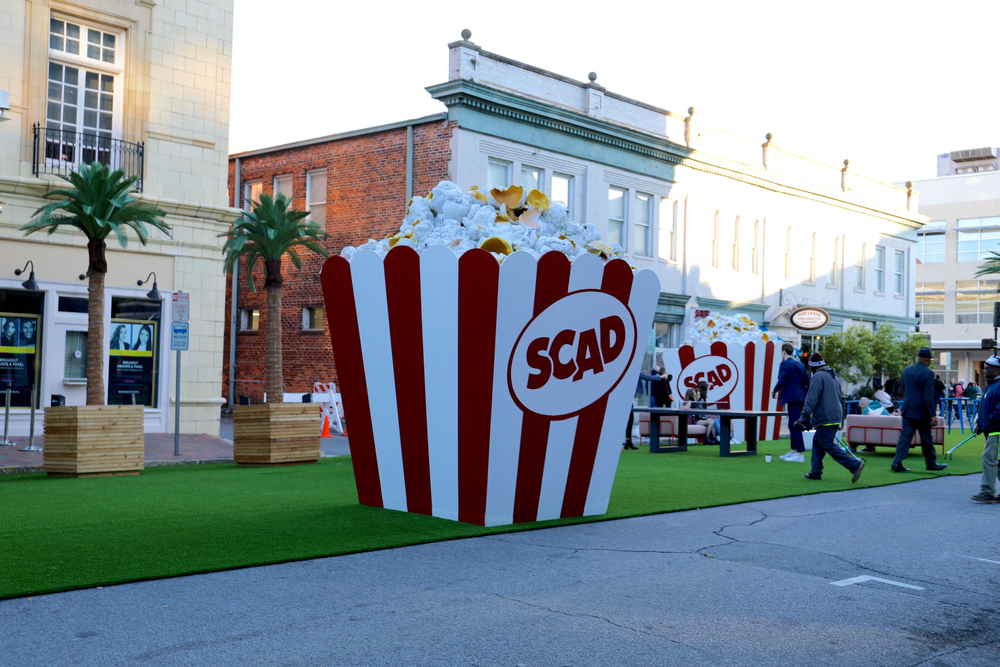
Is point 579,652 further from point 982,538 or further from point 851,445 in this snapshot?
point 851,445

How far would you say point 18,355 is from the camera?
17.2 m

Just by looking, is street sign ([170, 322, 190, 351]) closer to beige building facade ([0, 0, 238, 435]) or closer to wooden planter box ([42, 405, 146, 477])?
wooden planter box ([42, 405, 146, 477])

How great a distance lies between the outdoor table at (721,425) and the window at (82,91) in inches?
→ 447

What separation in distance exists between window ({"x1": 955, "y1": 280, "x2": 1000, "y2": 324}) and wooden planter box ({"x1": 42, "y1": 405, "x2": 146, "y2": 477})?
6082 cm

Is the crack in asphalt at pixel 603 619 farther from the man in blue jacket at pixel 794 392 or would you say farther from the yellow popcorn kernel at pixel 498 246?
the man in blue jacket at pixel 794 392

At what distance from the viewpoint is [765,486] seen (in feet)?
42.0

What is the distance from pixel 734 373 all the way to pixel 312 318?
12462 millimetres

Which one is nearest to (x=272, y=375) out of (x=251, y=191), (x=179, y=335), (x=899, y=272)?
(x=179, y=335)

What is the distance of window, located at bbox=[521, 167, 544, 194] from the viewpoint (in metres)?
25.4

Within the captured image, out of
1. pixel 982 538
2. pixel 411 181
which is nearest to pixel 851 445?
pixel 982 538

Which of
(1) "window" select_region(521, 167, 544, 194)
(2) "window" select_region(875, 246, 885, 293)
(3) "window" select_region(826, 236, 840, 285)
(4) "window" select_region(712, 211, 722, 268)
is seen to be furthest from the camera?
(2) "window" select_region(875, 246, 885, 293)

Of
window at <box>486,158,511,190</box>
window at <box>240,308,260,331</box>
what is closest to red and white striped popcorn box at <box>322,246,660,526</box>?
window at <box>486,158,511,190</box>

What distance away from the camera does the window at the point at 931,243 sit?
6469 cm

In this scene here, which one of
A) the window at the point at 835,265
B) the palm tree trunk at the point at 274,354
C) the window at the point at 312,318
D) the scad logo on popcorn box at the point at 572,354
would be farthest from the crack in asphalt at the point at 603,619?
the window at the point at 835,265
